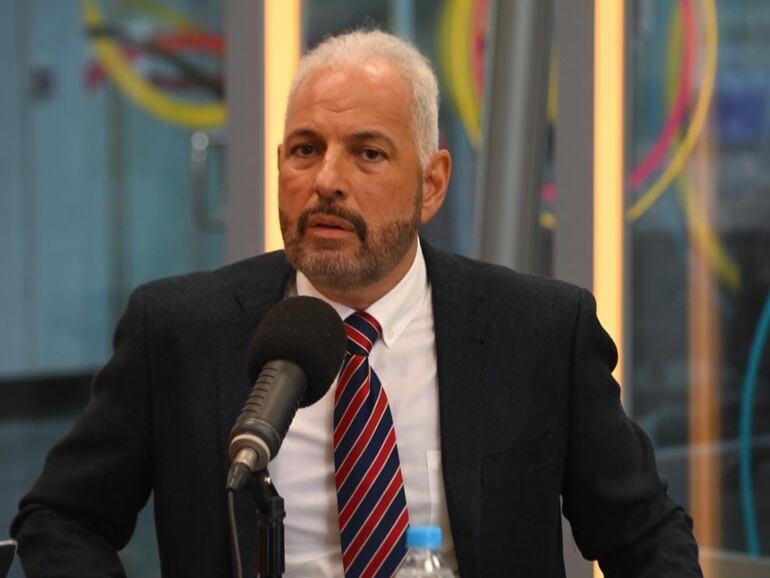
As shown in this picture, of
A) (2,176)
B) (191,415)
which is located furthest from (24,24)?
(191,415)

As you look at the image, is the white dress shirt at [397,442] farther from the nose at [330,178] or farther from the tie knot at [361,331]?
the nose at [330,178]

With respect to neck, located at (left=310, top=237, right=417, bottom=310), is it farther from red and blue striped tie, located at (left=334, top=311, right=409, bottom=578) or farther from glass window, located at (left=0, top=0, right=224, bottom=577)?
glass window, located at (left=0, top=0, right=224, bottom=577)

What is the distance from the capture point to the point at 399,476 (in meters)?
1.96

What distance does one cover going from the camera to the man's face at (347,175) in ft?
6.36

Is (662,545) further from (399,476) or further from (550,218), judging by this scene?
(550,218)

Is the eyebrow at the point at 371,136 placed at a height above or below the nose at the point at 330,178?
above

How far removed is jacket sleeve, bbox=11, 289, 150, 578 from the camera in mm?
1897

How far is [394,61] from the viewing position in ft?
6.69

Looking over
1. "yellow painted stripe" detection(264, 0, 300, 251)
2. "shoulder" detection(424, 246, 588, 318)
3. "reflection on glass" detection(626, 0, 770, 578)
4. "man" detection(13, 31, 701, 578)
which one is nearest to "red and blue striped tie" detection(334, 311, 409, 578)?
"man" detection(13, 31, 701, 578)

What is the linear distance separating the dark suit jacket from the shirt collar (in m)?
0.03

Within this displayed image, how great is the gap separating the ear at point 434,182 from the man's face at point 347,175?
3.2 inches

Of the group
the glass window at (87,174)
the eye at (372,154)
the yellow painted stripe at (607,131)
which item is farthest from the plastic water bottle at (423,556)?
the glass window at (87,174)

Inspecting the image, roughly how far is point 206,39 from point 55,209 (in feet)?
4.52

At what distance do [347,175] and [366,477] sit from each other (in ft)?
1.29
